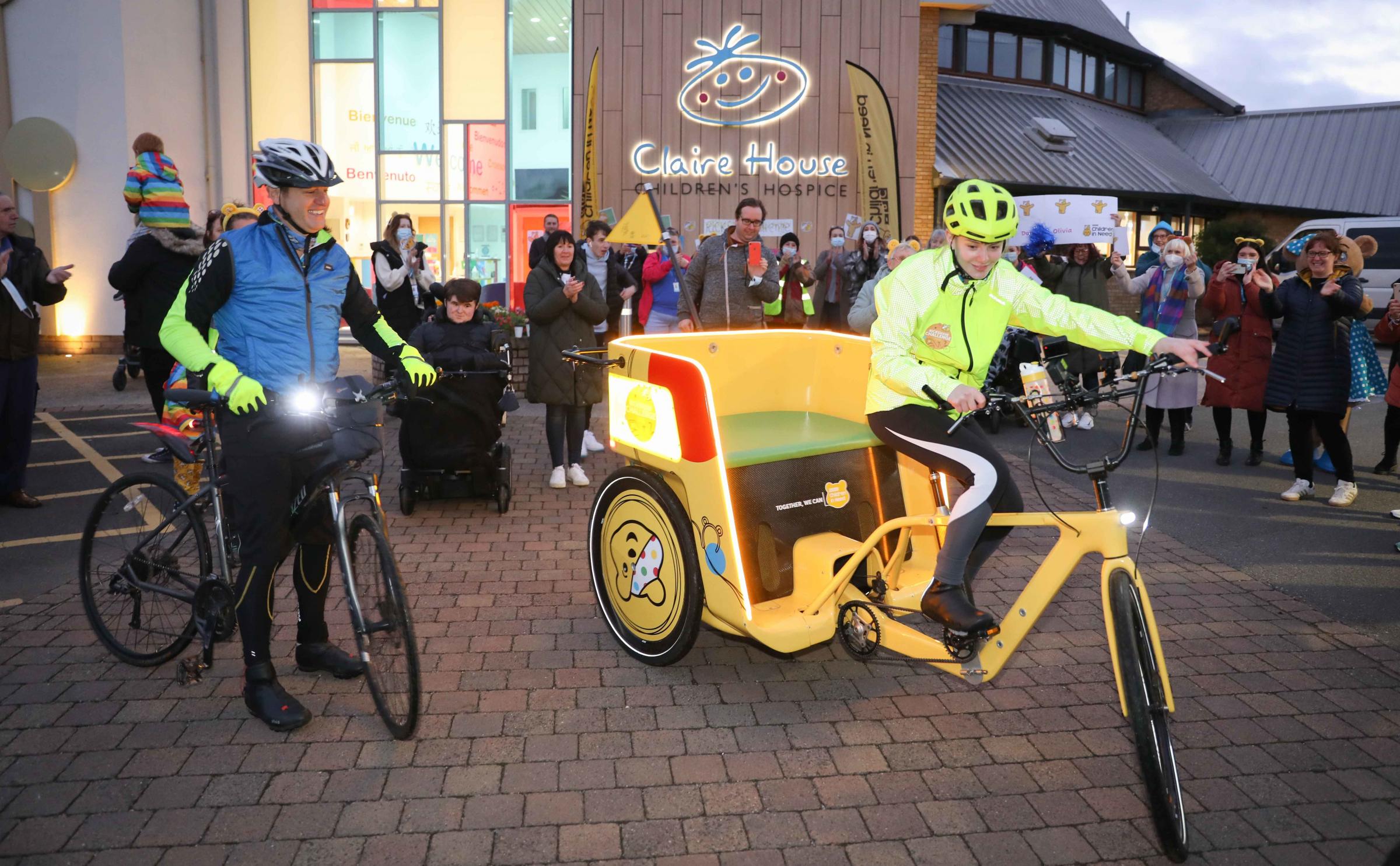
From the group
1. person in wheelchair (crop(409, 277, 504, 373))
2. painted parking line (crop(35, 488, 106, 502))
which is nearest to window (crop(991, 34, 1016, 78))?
person in wheelchair (crop(409, 277, 504, 373))

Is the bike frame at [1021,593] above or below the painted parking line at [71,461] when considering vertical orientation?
above

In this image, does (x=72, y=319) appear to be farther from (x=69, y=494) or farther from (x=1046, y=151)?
(x=1046, y=151)

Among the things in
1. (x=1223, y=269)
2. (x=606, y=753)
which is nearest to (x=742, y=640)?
(x=606, y=753)

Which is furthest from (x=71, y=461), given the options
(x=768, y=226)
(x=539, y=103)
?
(x=539, y=103)

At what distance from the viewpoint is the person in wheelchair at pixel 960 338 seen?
12.6 feet

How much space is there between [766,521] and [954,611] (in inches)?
35.9

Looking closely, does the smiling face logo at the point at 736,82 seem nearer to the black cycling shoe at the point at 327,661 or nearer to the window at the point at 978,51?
the window at the point at 978,51

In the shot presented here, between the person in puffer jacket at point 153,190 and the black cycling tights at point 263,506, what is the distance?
470cm

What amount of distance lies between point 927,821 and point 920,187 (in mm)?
16804

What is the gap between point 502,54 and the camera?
19.4 m

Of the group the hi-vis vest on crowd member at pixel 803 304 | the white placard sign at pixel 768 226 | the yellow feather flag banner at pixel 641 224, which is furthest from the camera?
the white placard sign at pixel 768 226

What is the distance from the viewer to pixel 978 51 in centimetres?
2677

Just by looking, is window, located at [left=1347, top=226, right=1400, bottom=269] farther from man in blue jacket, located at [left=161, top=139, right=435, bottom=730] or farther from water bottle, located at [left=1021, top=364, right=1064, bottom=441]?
man in blue jacket, located at [left=161, top=139, right=435, bottom=730]

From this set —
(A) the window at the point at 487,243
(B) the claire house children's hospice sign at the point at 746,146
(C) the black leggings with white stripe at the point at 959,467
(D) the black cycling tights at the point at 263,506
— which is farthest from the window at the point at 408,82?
(C) the black leggings with white stripe at the point at 959,467
